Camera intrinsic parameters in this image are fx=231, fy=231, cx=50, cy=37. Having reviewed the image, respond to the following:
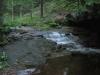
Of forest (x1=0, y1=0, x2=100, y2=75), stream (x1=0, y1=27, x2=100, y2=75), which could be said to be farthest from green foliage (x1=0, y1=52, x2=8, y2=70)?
stream (x1=0, y1=27, x2=100, y2=75)

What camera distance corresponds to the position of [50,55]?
1170 centimetres

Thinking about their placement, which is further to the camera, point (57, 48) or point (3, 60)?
point (57, 48)

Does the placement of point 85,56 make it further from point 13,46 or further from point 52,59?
point 13,46

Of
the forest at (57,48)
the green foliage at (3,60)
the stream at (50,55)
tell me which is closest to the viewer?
the stream at (50,55)

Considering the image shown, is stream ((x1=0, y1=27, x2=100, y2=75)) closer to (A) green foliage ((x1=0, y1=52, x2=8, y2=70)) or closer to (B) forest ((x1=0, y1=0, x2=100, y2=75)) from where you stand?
(B) forest ((x1=0, y1=0, x2=100, y2=75))

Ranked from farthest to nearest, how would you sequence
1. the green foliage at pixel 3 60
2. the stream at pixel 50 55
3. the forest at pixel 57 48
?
→ the green foliage at pixel 3 60, the forest at pixel 57 48, the stream at pixel 50 55

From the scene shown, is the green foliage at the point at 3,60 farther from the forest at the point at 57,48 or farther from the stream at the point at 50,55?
the stream at the point at 50,55

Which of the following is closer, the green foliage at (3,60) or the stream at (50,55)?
the stream at (50,55)

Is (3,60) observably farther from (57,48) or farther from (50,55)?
(57,48)

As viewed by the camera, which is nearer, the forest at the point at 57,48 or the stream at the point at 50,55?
the stream at the point at 50,55

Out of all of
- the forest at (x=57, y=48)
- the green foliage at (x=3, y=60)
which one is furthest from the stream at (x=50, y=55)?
the green foliage at (x=3, y=60)

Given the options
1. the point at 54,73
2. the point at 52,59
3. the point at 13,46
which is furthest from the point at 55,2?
the point at 54,73

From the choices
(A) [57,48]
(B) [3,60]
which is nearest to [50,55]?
(A) [57,48]

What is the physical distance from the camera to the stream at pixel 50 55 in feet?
30.7
